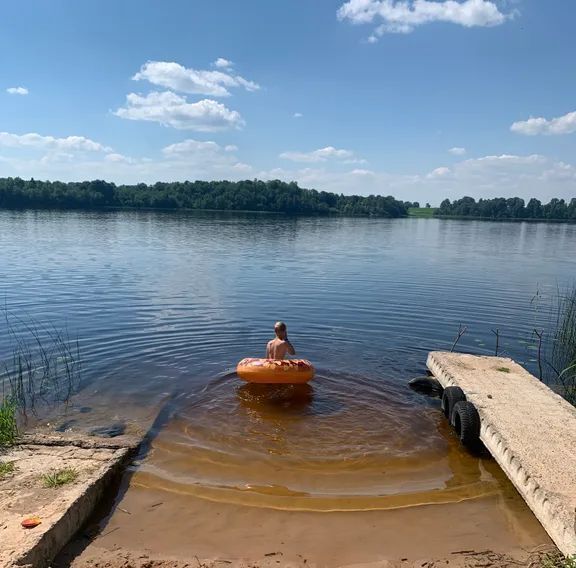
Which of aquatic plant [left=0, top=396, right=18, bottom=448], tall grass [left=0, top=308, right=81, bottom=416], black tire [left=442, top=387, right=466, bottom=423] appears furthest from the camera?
tall grass [left=0, top=308, right=81, bottom=416]

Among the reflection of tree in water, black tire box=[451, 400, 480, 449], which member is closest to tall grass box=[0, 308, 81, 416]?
the reflection of tree in water

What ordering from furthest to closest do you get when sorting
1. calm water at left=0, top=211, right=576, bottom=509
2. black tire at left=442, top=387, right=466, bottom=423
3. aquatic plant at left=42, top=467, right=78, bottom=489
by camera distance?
1. black tire at left=442, top=387, right=466, bottom=423
2. calm water at left=0, top=211, right=576, bottom=509
3. aquatic plant at left=42, top=467, right=78, bottom=489

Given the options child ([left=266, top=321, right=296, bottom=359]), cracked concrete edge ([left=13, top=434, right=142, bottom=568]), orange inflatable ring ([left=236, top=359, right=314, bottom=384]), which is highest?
child ([left=266, top=321, right=296, bottom=359])

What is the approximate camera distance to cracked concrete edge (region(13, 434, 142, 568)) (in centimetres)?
483

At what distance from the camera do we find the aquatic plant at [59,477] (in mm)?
5961

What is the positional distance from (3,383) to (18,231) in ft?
130

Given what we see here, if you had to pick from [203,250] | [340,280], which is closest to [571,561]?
[340,280]

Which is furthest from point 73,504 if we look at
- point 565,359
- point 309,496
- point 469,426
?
point 565,359

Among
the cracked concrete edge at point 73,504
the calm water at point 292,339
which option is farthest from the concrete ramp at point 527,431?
the cracked concrete edge at point 73,504

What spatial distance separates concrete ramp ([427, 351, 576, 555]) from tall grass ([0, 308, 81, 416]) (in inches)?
284

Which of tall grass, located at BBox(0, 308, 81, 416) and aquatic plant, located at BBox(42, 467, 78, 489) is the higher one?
aquatic plant, located at BBox(42, 467, 78, 489)

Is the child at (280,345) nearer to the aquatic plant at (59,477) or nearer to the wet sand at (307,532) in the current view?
the wet sand at (307,532)

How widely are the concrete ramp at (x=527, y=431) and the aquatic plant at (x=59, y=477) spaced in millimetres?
5411

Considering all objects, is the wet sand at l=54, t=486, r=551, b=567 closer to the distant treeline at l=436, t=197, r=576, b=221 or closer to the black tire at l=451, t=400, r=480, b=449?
the black tire at l=451, t=400, r=480, b=449
